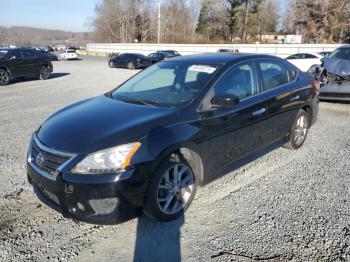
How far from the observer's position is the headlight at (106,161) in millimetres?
2793

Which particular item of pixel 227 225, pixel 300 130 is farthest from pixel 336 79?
pixel 227 225

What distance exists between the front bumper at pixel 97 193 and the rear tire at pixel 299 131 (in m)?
3.09

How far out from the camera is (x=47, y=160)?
117 inches

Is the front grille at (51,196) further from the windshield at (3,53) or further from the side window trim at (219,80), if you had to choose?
the windshield at (3,53)

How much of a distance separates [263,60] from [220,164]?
1.72m

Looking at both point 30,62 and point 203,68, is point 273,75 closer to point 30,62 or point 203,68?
point 203,68

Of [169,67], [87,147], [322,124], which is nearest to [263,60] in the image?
[169,67]

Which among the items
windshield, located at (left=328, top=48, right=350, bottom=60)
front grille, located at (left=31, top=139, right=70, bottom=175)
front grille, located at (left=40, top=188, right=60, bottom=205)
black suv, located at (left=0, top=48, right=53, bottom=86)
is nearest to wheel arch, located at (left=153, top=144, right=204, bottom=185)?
front grille, located at (left=31, top=139, right=70, bottom=175)

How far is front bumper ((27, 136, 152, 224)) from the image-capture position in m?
2.77

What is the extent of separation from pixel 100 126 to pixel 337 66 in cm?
778

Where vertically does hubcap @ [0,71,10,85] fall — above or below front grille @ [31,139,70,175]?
below

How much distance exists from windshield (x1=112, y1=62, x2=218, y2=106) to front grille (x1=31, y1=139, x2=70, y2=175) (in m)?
1.23

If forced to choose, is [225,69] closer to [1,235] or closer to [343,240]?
[343,240]

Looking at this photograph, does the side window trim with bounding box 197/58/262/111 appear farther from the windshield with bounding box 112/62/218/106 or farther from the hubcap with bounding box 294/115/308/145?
the hubcap with bounding box 294/115/308/145
